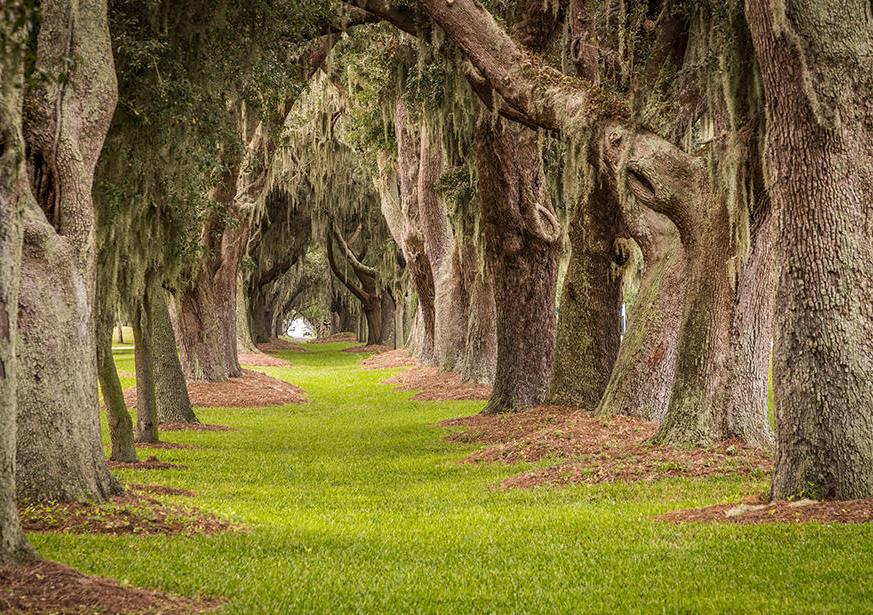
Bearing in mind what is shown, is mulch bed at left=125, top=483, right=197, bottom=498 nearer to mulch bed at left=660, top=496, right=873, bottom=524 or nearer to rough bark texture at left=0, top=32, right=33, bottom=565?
rough bark texture at left=0, top=32, right=33, bottom=565

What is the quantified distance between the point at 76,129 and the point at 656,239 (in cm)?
772

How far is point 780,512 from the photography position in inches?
264

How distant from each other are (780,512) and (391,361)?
3310cm

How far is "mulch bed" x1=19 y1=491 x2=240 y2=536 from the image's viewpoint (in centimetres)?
649

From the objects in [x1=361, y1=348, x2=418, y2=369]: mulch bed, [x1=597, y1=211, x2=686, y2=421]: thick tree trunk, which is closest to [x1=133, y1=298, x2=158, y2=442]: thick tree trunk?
[x1=597, y1=211, x2=686, y2=421]: thick tree trunk

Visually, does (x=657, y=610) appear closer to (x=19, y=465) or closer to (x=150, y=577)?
(x=150, y=577)

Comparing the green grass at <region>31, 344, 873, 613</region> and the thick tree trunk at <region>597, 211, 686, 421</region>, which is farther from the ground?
the thick tree trunk at <region>597, 211, 686, 421</region>

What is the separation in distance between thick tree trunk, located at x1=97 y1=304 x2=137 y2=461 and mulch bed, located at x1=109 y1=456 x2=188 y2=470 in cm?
9

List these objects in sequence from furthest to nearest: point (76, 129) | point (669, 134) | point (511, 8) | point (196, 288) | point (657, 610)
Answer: point (196, 288) → point (511, 8) → point (669, 134) → point (76, 129) → point (657, 610)

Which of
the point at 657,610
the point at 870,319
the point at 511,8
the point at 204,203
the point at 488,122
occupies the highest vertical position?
the point at 511,8

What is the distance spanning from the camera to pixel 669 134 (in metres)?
13.0

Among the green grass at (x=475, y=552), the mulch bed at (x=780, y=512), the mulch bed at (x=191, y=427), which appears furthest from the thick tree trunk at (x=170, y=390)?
the mulch bed at (x=780, y=512)

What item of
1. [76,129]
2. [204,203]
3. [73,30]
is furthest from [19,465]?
[204,203]

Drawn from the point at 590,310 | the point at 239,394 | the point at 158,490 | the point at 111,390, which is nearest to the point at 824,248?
the point at 158,490
